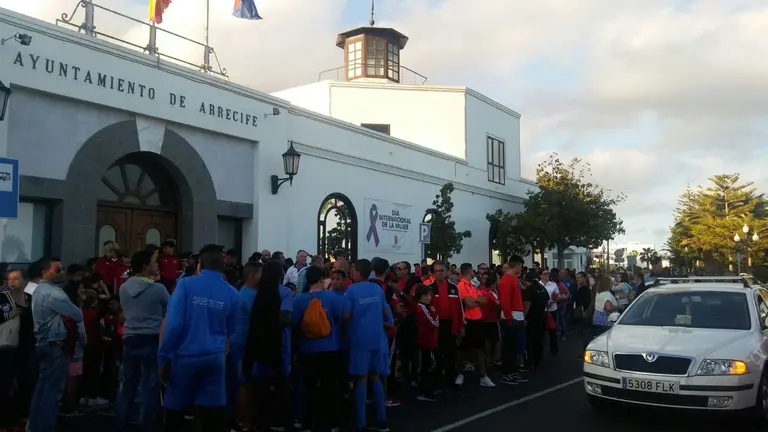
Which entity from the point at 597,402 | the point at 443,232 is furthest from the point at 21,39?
the point at 443,232

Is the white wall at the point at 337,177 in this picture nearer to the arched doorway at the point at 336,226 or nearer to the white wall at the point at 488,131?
the arched doorway at the point at 336,226

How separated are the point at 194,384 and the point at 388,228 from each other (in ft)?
49.4

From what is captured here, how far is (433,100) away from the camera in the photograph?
2580 cm

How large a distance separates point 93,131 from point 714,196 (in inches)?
2715

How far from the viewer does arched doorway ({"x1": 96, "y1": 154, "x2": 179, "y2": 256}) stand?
41.4 feet

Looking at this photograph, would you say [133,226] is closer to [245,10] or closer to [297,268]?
[297,268]

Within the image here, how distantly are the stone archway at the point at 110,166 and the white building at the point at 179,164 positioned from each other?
0.02 metres

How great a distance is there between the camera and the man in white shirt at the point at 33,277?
6.89 meters

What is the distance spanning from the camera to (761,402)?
7.27 m

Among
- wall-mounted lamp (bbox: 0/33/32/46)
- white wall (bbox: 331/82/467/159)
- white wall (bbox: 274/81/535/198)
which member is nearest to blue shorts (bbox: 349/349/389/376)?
wall-mounted lamp (bbox: 0/33/32/46)

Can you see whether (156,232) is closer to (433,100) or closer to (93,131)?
(93,131)

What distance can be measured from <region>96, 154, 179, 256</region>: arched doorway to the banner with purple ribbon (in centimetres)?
646

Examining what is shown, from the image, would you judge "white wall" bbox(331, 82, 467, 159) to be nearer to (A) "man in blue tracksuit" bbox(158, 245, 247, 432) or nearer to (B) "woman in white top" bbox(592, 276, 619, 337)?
(B) "woman in white top" bbox(592, 276, 619, 337)

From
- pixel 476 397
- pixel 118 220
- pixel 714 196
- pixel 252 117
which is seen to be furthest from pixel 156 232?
pixel 714 196
